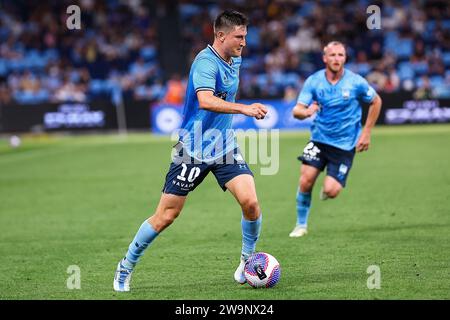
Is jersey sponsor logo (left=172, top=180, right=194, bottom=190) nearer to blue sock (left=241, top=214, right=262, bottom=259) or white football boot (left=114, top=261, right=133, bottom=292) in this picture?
blue sock (left=241, top=214, right=262, bottom=259)

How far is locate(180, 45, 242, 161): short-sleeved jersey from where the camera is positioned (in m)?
7.69

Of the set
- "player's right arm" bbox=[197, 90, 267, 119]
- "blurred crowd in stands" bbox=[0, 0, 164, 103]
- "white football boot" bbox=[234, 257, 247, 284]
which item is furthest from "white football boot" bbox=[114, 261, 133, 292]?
"blurred crowd in stands" bbox=[0, 0, 164, 103]

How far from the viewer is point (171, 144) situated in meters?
26.4

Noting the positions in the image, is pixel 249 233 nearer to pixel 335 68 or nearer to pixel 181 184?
pixel 181 184

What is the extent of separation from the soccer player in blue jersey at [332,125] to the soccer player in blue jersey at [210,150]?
3.20 metres

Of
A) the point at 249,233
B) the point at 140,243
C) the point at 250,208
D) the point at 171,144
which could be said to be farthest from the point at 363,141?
the point at 171,144

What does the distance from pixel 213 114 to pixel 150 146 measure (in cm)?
1824

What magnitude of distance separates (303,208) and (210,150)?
3.54 metres

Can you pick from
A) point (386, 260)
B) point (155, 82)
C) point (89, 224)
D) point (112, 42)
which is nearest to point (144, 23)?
point (112, 42)

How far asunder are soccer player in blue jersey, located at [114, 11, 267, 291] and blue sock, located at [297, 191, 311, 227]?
3.19 m

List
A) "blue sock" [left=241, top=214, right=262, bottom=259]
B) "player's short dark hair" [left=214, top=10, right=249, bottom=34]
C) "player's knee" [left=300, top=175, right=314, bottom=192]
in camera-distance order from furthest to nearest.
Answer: "player's knee" [left=300, top=175, right=314, bottom=192] < "blue sock" [left=241, top=214, right=262, bottom=259] < "player's short dark hair" [left=214, top=10, right=249, bottom=34]

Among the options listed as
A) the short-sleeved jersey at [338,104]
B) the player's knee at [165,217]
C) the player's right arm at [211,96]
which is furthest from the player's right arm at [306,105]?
the player's knee at [165,217]

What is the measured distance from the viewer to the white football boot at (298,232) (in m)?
10.8
